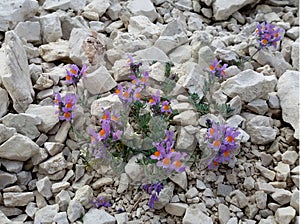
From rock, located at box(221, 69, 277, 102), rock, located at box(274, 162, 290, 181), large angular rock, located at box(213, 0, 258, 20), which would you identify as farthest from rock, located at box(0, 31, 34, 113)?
large angular rock, located at box(213, 0, 258, 20)

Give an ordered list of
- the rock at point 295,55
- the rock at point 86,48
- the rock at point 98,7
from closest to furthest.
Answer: the rock at point 86,48, the rock at point 295,55, the rock at point 98,7

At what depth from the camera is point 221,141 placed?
2.39 meters

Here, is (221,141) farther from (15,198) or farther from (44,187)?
(15,198)

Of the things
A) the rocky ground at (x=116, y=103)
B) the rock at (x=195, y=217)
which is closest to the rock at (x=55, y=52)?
the rocky ground at (x=116, y=103)

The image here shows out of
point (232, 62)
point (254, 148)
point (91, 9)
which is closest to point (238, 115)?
point (254, 148)

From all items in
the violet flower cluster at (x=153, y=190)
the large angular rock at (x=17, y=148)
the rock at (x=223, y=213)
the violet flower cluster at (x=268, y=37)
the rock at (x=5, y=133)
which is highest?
the violet flower cluster at (x=268, y=37)

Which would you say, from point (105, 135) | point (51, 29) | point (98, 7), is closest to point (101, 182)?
point (105, 135)

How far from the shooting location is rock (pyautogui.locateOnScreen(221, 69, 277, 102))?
268 cm

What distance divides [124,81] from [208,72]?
0.45 meters

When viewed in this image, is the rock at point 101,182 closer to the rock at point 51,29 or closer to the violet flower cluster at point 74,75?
the violet flower cluster at point 74,75

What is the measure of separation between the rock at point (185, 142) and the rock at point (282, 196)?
42 cm

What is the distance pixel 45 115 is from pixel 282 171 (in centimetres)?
112

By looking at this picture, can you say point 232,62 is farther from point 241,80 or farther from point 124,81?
point 124,81

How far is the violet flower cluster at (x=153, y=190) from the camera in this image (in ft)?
7.33
